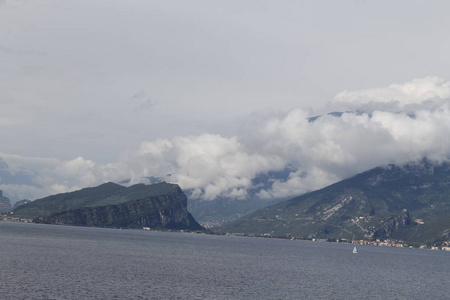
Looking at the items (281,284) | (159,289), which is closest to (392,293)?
(281,284)

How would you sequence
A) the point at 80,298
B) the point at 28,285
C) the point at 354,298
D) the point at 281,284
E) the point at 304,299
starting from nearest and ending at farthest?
the point at 80,298 → the point at 28,285 → the point at 304,299 → the point at 354,298 → the point at 281,284

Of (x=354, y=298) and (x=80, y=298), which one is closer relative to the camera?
(x=80, y=298)

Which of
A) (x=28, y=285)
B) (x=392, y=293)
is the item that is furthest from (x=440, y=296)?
(x=28, y=285)

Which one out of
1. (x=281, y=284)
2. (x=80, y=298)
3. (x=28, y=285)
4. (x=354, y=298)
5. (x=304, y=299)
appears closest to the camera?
(x=80, y=298)

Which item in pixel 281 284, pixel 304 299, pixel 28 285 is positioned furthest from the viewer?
pixel 281 284

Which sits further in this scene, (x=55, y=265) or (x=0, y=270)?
(x=55, y=265)

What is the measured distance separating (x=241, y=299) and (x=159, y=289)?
2729 centimetres

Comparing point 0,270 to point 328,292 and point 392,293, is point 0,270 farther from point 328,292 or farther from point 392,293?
point 392,293

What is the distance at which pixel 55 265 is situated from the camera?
7844 inches

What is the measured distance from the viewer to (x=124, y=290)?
500 ft

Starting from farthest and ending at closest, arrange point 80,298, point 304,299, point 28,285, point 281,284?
point 281,284 → point 304,299 → point 28,285 → point 80,298

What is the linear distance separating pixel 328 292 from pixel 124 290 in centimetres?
7252

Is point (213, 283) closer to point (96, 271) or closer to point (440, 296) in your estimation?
point (96, 271)

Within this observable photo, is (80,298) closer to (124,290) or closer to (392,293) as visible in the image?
(124,290)
